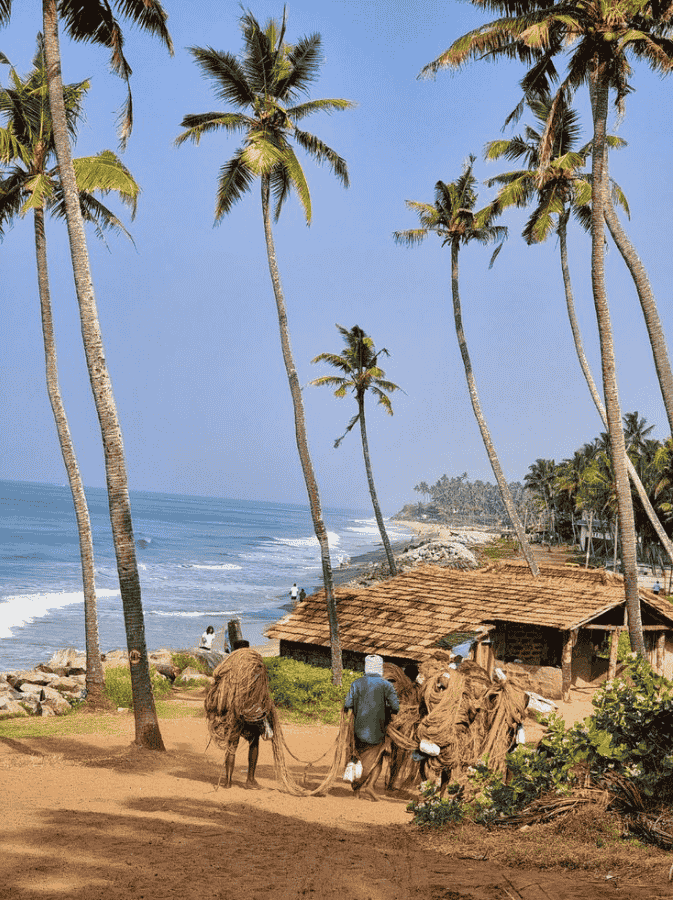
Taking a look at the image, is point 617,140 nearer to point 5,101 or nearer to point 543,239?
point 543,239

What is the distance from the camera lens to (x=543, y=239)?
24.3 m

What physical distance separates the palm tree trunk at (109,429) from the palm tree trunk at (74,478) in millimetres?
4980

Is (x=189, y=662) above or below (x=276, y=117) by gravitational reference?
below

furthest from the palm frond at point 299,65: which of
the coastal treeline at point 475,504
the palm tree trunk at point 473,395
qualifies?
the coastal treeline at point 475,504

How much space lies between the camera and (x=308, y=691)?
16.2 meters

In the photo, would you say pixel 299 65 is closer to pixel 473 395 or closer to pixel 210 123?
pixel 210 123

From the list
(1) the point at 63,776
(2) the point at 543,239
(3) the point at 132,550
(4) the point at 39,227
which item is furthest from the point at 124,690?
(2) the point at 543,239

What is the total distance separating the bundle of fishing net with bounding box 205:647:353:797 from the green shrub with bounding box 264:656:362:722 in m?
A: 7.41

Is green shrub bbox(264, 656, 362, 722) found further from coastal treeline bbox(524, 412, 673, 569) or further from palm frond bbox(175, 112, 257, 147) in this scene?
coastal treeline bbox(524, 412, 673, 569)

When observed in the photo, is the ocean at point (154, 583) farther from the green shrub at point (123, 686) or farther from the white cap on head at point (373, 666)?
the white cap on head at point (373, 666)

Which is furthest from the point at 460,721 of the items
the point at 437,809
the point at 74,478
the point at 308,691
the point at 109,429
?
the point at 74,478

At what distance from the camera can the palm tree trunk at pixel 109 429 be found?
10.1m

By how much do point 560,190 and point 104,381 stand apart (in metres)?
17.5

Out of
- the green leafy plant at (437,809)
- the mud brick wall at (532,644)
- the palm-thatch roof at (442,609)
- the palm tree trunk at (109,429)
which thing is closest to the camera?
the green leafy plant at (437,809)
